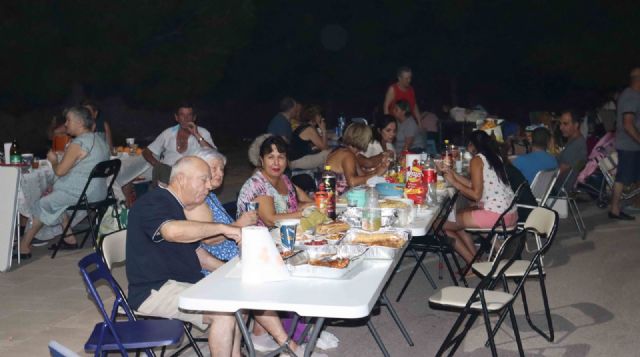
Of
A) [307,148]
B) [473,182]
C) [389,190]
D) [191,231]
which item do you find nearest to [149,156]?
[307,148]

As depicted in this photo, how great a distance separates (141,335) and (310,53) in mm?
23753

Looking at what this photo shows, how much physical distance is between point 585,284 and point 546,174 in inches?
46.7

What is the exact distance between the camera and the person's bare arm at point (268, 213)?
4.99 meters

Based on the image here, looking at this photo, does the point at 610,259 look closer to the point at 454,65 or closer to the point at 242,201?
the point at 242,201

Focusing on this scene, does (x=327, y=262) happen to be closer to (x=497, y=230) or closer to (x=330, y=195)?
(x=330, y=195)

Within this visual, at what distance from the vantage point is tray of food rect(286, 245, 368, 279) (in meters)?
3.47

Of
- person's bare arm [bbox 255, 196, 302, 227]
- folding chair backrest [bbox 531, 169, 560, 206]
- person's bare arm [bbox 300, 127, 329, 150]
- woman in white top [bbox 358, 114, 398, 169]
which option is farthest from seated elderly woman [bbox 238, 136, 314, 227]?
person's bare arm [bbox 300, 127, 329, 150]

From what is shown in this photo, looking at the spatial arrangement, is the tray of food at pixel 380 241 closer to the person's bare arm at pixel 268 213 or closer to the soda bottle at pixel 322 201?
the soda bottle at pixel 322 201

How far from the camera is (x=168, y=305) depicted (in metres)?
3.97

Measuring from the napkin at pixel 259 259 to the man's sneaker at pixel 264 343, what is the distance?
149cm

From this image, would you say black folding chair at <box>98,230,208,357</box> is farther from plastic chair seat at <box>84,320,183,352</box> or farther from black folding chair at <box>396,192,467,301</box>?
black folding chair at <box>396,192,467,301</box>

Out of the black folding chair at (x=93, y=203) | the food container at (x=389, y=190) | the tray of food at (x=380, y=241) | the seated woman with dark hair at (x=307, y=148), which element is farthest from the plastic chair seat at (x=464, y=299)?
the seated woman with dark hair at (x=307, y=148)

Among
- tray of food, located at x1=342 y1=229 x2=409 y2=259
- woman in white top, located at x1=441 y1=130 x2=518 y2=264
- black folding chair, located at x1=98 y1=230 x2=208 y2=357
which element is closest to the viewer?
tray of food, located at x1=342 y1=229 x2=409 y2=259

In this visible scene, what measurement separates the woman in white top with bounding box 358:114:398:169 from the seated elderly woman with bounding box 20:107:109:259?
2.50 m
